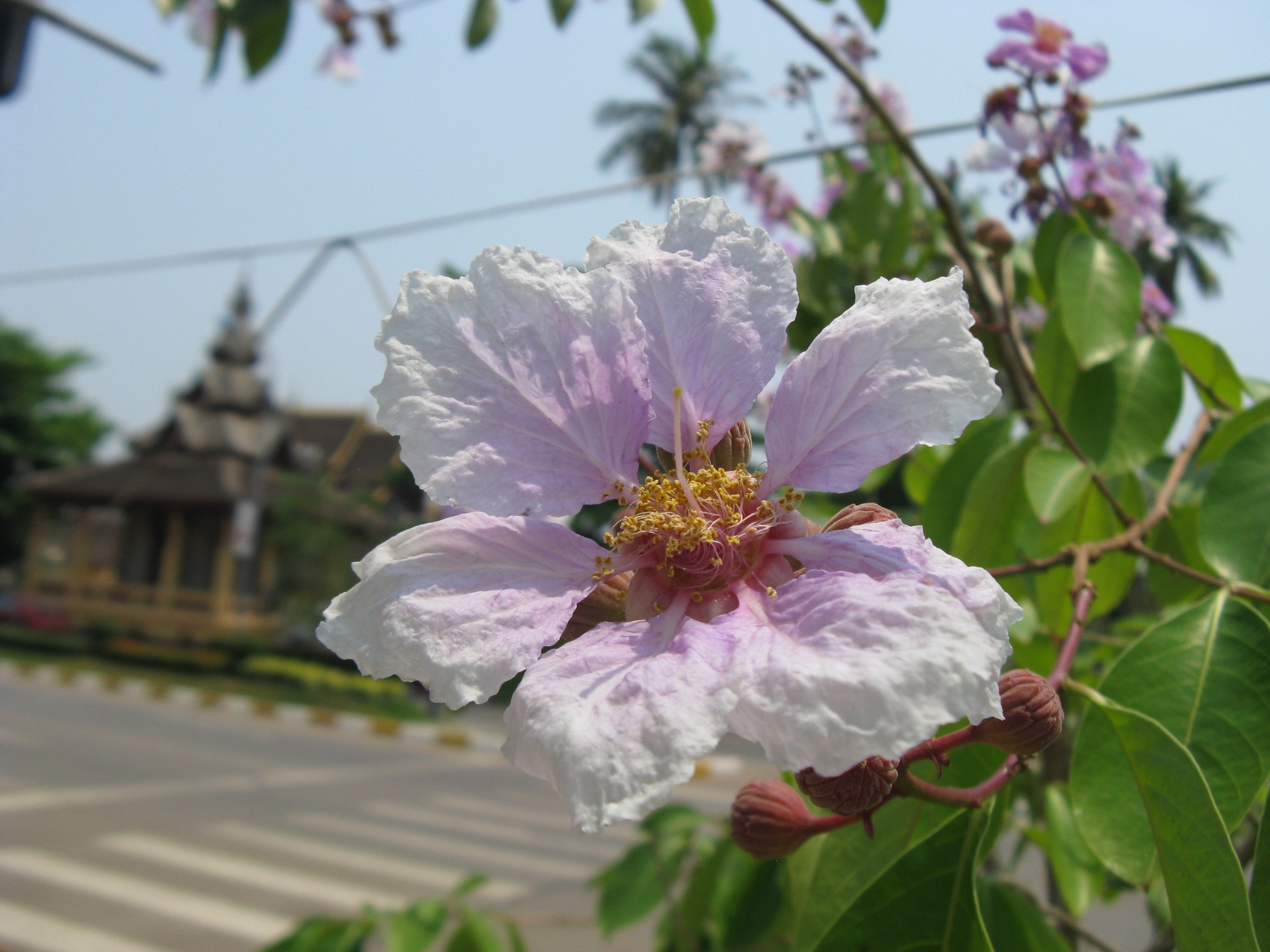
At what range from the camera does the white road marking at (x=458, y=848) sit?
366 inches

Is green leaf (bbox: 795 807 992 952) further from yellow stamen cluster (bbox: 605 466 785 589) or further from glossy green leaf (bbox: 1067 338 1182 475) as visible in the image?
glossy green leaf (bbox: 1067 338 1182 475)

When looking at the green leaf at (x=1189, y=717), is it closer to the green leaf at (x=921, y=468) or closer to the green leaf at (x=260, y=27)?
the green leaf at (x=921, y=468)

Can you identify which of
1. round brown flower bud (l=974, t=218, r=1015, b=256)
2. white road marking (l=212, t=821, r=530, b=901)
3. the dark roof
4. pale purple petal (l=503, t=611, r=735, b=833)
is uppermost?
round brown flower bud (l=974, t=218, r=1015, b=256)

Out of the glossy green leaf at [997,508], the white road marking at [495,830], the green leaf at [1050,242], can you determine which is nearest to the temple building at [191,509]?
the white road marking at [495,830]

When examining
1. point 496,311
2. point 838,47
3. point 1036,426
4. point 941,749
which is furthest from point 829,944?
point 838,47

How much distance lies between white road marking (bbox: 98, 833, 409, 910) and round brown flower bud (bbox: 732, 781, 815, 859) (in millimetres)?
7624

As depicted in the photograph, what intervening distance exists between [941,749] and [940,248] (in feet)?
5.20

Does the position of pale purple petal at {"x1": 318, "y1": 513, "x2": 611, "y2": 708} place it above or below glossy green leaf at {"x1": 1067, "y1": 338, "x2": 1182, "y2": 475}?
below

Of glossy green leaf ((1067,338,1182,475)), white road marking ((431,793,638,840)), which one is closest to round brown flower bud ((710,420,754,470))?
glossy green leaf ((1067,338,1182,475))

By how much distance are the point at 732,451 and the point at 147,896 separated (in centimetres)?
843

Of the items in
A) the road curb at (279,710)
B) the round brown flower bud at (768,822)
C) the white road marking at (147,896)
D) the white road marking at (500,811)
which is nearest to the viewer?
the round brown flower bud at (768,822)

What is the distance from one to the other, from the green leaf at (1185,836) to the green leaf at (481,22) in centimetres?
162

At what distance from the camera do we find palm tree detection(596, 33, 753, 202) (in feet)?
102

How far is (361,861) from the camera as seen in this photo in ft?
30.2
